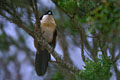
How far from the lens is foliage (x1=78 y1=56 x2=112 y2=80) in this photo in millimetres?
4301

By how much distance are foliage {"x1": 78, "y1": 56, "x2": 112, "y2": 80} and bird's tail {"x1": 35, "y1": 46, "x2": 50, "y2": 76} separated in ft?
4.76

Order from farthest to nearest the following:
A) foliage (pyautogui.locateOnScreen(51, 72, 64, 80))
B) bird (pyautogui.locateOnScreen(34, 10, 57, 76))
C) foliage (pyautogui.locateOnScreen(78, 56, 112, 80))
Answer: foliage (pyautogui.locateOnScreen(51, 72, 64, 80)) → bird (pyautogui.locateOnScreen(34, 10, 57, 76)) → foliage (pyautogui.locateOnScreen(78, 56, 112, 80))

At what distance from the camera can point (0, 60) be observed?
10227 mm

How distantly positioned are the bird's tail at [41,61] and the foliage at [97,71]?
145cm

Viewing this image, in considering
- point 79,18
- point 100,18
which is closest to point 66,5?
point 79,18

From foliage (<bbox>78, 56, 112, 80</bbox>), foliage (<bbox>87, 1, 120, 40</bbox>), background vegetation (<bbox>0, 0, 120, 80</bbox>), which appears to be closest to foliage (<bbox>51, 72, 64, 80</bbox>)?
background vegetation (<bbox>0, 0, 120, 80</bbox>)

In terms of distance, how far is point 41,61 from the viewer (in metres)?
5.81

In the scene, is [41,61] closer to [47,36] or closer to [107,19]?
[47,36]

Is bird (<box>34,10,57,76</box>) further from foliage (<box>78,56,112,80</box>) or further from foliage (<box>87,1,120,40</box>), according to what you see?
foliage (<box>87,1,120,40</box>)

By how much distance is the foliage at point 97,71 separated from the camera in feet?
→ 14.1

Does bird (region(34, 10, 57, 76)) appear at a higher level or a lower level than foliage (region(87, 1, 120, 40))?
lower

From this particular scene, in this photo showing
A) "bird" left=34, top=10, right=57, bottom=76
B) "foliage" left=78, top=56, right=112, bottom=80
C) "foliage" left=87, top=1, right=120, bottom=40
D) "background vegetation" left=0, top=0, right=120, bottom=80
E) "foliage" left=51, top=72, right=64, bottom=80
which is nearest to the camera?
"foliage" left=87, top=1, right=120, bottom=40

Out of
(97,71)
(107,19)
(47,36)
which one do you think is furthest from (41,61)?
(107,19)

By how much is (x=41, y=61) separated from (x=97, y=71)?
175 cm
